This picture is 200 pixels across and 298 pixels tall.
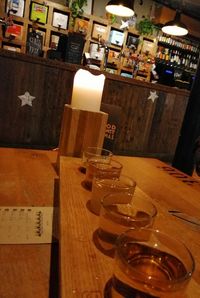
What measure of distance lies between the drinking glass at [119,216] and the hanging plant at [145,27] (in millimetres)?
7242

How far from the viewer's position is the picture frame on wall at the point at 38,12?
6246 millimetres

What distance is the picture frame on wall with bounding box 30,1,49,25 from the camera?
6246 mm

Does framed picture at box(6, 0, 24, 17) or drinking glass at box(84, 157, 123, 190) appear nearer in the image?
drinking glass at box(84, 157, 123, 190)

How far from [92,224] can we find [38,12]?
6.68 meters

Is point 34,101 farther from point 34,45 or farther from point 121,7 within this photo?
point 121,7

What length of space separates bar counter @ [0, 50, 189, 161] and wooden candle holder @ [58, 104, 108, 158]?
264 cm

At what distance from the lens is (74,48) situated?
4129 millimetres

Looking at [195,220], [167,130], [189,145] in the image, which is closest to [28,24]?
[167,130]

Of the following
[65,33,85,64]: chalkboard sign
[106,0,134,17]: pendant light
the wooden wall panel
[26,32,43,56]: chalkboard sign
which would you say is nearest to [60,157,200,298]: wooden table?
the wooden wall panel

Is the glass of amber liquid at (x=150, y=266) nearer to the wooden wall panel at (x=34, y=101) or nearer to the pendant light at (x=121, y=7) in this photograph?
the wooden wall panel at (x=34, y=101)

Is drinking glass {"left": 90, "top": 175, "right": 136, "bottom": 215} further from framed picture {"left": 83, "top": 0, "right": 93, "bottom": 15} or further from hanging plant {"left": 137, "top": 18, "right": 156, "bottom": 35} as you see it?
hanging plant {"left": 137, "top": 18, "right": 156, "bottom": 35}

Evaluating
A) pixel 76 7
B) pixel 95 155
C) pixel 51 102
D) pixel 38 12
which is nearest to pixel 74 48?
pixel 51 102

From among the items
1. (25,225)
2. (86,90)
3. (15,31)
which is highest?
(15,31)

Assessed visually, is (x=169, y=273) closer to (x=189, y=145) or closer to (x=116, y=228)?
(x=116, y=228)
